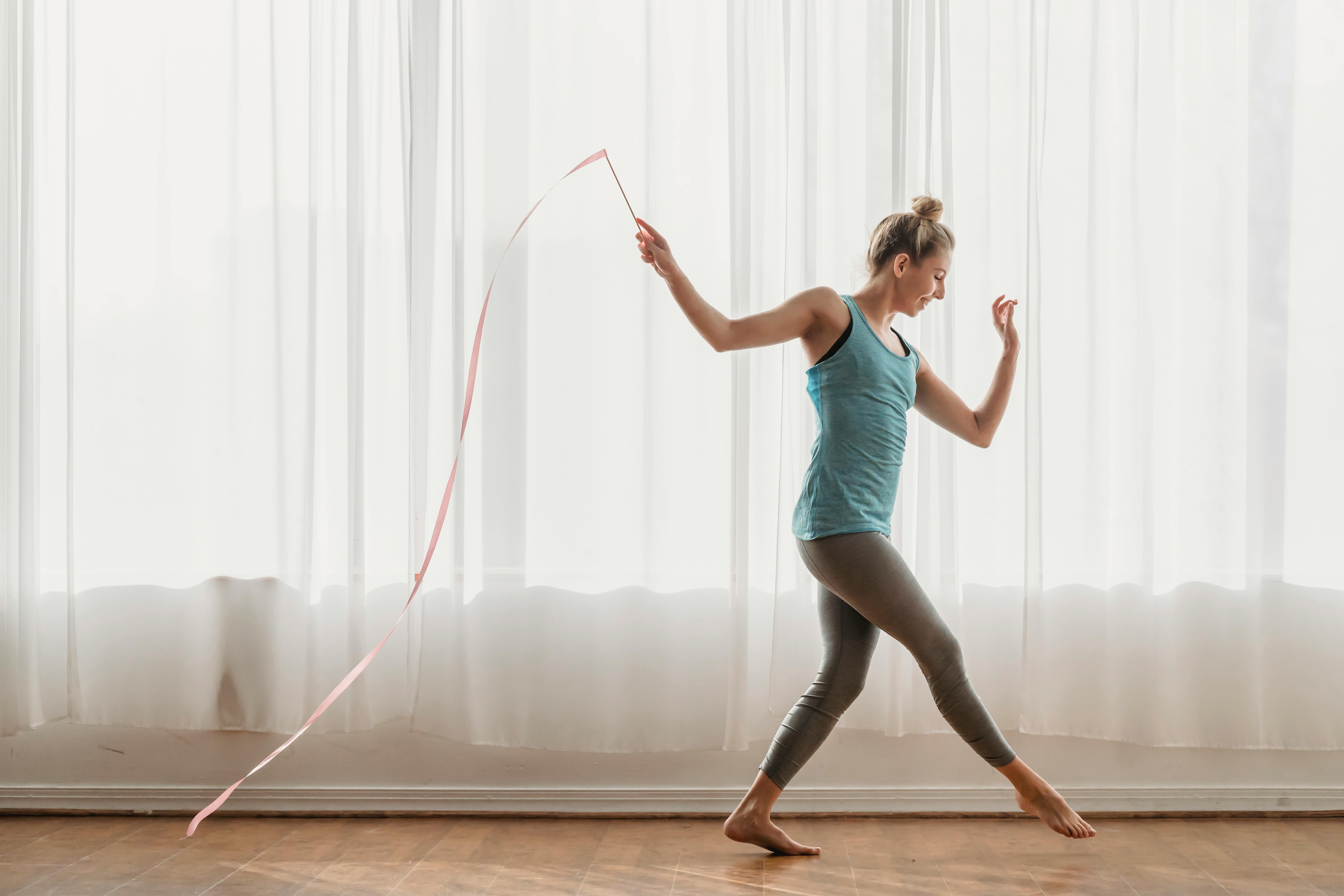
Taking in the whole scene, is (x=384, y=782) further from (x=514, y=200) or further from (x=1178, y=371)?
(x=1178, y=371)

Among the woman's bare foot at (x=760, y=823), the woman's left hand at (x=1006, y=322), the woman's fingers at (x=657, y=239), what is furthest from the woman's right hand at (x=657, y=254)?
the woman's bare foot at (x=760, y=823)

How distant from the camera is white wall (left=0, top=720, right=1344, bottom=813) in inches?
77.0

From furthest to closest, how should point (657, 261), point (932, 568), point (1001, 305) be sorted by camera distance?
point (932, 568) < point (1001, 305) < point (657, 261)

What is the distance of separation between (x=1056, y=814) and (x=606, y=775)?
0.97 metres

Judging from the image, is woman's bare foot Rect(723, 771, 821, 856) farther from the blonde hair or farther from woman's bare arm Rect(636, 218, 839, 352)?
the blonde hair

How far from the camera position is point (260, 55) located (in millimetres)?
1969

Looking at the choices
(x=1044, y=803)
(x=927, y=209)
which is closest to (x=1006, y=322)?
(x=927, y=209)

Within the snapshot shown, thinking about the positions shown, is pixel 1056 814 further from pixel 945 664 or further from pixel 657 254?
pixel 657 254

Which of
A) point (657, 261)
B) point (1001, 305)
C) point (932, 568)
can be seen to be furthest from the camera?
point (932, 568)

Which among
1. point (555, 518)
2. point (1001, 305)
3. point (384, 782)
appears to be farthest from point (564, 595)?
point (1001, 305)

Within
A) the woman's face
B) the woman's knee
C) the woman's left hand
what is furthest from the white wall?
the woman's face

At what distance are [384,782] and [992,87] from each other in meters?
2.17

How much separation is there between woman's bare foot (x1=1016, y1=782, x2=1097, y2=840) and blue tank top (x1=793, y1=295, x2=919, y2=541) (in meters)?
0.58

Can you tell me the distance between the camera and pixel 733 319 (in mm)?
1617
